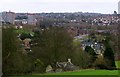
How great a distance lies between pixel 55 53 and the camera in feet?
35.0

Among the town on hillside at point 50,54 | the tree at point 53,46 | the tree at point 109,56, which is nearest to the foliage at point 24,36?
the town on hillside at point 50,54

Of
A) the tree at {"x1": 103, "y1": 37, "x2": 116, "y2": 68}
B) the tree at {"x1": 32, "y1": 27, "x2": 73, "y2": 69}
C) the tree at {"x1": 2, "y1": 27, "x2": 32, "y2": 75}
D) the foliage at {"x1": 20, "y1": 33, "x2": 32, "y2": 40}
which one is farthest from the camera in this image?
the foliage at {"x1": 20, "y1": 33, "x2": 32, "y2": 40}

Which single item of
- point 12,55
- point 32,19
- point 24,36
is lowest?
point 12,55

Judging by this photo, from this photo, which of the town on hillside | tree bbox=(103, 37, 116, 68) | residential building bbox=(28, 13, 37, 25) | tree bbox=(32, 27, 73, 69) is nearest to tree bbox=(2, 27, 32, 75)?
the town on hillside

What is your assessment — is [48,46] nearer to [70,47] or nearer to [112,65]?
[70,47]

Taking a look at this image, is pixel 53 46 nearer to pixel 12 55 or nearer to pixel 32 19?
pixel 12 55

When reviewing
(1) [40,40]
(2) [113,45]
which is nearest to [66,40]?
(1) [40,40]

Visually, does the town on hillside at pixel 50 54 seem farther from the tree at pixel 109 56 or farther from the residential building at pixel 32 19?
the residential building at pixel 32 19

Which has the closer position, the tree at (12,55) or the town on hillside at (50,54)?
the tree at (12,55)

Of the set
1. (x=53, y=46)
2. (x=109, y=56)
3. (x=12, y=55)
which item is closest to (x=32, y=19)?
(x=53, y=46)

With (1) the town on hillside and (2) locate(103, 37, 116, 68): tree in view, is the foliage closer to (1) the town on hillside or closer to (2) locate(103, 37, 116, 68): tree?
(1) the town on hillside

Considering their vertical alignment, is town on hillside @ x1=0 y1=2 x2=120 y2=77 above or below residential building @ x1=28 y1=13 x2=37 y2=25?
below

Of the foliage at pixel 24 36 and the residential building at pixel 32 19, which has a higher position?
the residential building at pixel 32 19

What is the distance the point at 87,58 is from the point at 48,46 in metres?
1.59
